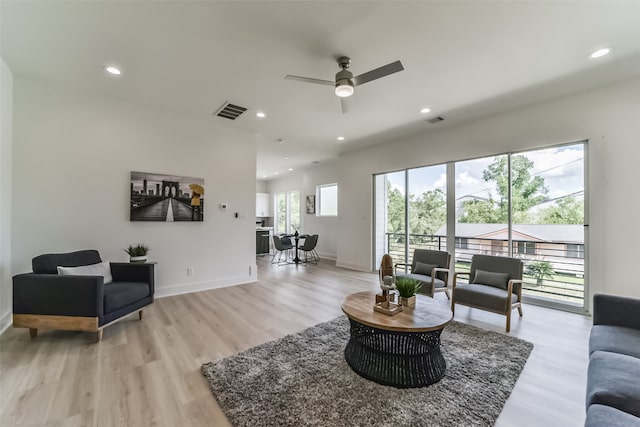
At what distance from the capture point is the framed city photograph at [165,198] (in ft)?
12.8

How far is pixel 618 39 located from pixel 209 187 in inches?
211

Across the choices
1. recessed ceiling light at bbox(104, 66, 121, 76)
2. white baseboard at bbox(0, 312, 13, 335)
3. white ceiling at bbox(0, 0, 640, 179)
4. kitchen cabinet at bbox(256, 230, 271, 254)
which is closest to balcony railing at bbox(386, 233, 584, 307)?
white ceiling at bbox(0, 0, 640, 179)

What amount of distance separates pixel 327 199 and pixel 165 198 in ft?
17.1

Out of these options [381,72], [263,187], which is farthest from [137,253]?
[263,187]

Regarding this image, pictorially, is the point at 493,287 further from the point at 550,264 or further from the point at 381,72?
the point at 381,72

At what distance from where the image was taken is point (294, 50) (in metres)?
2.58

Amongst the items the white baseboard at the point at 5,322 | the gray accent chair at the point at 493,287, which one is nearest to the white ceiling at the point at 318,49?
the gray accent chair at the point at 493,287

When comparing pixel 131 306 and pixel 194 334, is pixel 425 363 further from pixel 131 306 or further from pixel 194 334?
pixel 131 306

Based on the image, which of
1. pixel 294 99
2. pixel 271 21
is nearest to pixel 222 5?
pixel 271 21

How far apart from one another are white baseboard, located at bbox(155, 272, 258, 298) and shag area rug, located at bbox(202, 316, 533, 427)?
239 cm

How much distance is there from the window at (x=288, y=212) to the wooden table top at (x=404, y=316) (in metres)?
7.32

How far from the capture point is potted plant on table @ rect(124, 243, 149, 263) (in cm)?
366

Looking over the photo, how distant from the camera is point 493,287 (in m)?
3.33

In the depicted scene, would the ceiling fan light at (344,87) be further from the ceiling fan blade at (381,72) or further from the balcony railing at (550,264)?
the balcony railing at (550,264)
